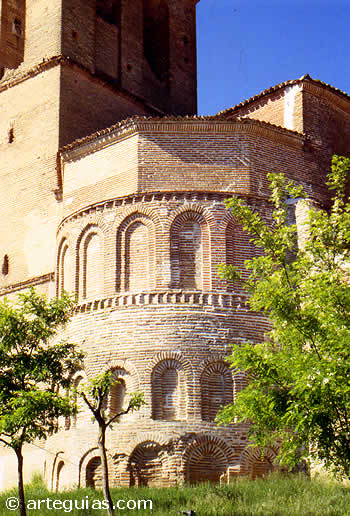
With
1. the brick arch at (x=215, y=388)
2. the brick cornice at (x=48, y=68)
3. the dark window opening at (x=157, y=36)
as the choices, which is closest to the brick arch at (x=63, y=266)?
the brick arch at (x=215, y=388)

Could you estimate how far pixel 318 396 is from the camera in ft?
31.2

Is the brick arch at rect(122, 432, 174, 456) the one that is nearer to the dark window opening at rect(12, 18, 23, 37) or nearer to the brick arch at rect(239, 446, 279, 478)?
the brick arch at rect(239, 446, 279, 478)

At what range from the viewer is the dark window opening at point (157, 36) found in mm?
25328

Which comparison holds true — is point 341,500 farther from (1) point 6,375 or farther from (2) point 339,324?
(1) point 6,375

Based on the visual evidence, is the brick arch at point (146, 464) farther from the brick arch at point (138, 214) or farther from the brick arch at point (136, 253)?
the brick arch at point (138, 214)

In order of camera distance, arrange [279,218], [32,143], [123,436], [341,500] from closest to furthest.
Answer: [279,218] → [341,500] → [123,436] → [32,143]

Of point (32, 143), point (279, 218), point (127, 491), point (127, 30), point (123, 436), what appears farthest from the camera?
point (127, 30)

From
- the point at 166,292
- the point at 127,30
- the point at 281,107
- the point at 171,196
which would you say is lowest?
the point at 166,292

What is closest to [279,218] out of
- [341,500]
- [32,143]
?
[341,500]

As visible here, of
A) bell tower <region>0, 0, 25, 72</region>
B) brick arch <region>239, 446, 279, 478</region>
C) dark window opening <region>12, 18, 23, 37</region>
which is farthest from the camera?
dark window opening <region>12, 18, 23, 37</region>

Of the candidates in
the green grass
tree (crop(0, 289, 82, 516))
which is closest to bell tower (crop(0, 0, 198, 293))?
tree (crop(0, 289, 82, 516))

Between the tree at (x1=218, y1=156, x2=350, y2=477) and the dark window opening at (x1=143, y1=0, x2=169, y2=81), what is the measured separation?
14.9 meters

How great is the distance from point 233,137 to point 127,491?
7.74 meters

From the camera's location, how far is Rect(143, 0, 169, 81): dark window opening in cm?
2533
